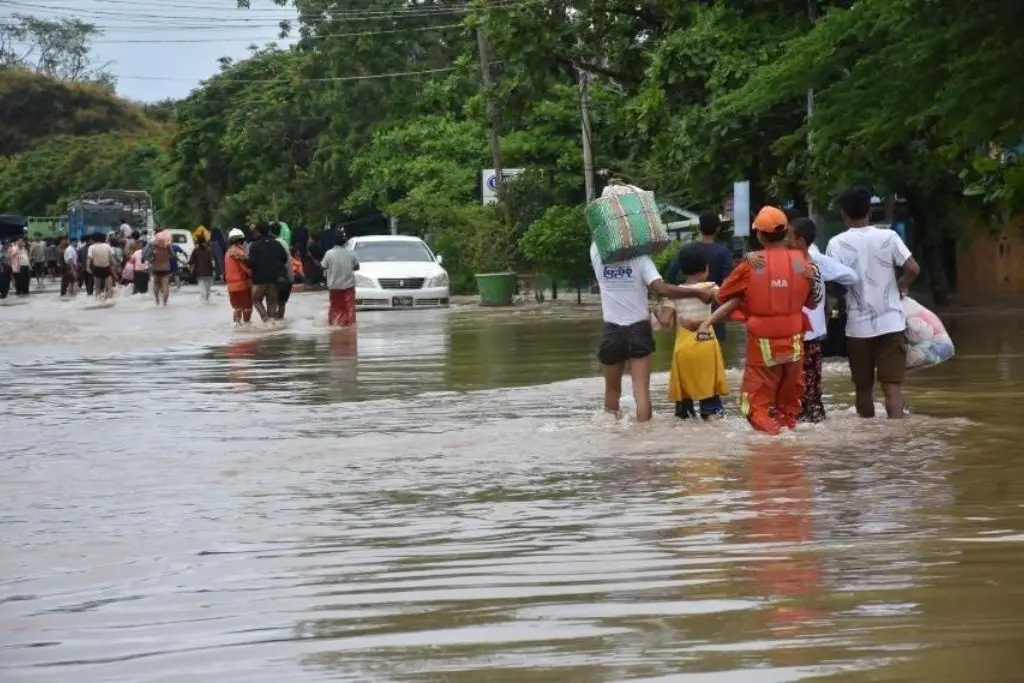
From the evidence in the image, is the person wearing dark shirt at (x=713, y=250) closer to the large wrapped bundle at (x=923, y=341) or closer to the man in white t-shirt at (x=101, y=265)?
the large wrapped bundle at (x=923, y=341)

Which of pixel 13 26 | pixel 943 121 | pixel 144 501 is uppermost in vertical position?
pixel 13 26

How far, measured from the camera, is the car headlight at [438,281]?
126 feet

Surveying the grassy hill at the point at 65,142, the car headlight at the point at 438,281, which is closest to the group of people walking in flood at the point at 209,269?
the car headlight at the point at 438,281

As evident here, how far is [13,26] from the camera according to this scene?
395 feet

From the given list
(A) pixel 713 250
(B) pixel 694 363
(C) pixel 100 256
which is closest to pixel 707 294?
(B) pixel 694 363

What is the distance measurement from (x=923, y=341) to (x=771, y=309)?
66.0 inches

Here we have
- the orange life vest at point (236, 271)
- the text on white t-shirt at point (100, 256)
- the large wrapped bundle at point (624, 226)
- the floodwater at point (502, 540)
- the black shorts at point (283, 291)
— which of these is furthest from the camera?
Result: the text on white t-shirt at point (100, 256)

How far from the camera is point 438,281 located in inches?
1518

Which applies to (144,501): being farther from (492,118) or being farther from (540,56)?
(492,118)

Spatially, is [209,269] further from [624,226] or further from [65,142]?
[65,142]

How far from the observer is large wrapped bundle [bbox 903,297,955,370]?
13125 mm

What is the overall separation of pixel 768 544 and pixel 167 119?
112780 mm

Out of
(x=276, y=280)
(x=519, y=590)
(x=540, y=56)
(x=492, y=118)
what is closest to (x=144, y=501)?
(x=519, y=590)

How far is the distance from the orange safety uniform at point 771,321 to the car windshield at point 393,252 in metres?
27.2
